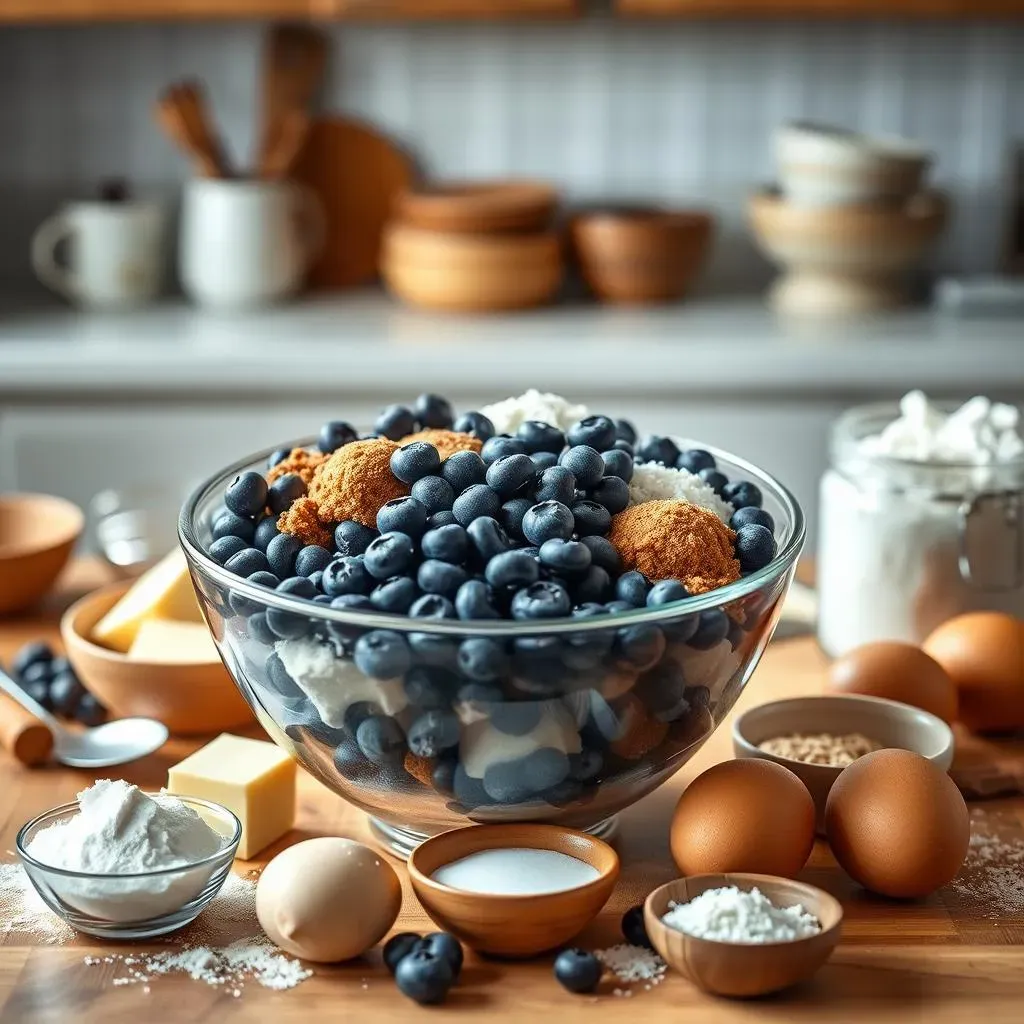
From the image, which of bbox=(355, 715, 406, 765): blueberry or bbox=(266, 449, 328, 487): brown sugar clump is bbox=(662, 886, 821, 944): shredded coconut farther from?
bbox=(266, 449, 328, 487): brown sugar clump

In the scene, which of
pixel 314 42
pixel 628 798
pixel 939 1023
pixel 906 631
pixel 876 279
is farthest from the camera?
pixel 314 42

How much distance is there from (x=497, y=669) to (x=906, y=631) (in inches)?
24.6

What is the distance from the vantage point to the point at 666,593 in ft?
3.04

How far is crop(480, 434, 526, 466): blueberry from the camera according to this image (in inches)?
41.1

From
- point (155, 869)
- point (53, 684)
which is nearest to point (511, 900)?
point (155, 869)

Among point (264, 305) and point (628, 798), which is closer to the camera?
point (628, 798)

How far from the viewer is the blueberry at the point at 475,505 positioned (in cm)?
98

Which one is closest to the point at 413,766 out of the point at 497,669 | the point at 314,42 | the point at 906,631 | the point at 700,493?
the point at 497,669

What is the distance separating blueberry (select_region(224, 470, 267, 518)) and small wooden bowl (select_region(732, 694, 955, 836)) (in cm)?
39

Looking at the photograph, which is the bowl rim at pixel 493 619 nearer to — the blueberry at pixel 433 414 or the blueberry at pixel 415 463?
the blueberry at pixel 415 463

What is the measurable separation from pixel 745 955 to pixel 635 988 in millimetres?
77

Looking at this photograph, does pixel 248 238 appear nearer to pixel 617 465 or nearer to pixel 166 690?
pixel 166 690

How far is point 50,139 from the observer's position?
3.12 meters

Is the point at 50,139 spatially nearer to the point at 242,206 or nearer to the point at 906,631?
the point at 242,206
